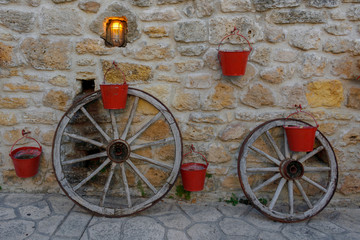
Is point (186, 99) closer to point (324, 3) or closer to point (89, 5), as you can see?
point (89, 5)

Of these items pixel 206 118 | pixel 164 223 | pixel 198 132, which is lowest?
pixel 164 223

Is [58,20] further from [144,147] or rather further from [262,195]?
[262,195]

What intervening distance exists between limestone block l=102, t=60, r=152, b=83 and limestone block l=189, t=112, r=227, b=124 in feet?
1.59

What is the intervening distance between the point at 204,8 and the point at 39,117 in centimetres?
162

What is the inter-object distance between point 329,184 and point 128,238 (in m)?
1.60

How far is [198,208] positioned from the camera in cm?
236

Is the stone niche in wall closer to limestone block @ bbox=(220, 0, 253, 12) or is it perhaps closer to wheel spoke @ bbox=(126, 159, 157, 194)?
limestone block @ bbox=(220, 0, 253, 12)

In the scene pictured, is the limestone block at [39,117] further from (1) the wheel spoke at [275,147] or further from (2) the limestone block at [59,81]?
(1) the wheel spoke at [275,147]

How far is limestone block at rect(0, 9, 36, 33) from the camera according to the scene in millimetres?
2254

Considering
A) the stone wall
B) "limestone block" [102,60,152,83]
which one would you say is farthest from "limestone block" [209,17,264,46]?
"limestone block" [102,60,152,83]

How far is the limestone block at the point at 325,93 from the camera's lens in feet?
7.52

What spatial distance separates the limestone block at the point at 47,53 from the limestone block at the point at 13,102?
0.31 metres

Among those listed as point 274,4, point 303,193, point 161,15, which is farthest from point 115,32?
point 303,193

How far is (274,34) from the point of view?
223 cm
